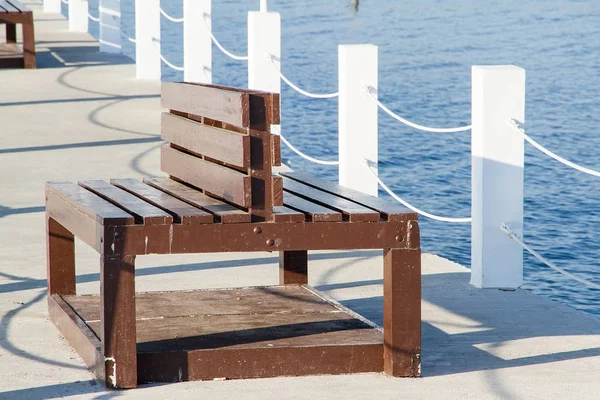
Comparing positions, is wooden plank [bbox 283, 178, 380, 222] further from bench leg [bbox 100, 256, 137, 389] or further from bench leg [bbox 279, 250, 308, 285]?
bench leg [bbox 100, 256, 137, 389]

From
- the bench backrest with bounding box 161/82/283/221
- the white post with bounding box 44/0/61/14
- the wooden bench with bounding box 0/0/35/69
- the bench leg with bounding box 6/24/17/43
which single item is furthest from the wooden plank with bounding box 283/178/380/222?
the white post with bounding box 44/0/61/14

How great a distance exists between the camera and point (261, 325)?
4.71m

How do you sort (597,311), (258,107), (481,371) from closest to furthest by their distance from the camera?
(258,107) < (481,371) < (597,311)

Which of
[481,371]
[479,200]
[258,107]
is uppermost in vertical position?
[258,107]

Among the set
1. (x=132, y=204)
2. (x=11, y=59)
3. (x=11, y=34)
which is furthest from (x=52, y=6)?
(x=132, y=204)

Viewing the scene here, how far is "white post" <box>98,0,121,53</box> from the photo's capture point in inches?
609

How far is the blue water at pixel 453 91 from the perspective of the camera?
10.7m

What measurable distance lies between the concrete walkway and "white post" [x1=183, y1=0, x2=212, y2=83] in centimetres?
228

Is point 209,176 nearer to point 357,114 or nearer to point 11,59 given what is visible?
point 357,114

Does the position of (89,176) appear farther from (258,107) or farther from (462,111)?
(462,111)

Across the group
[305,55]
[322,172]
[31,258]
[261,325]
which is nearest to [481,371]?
[261,325]

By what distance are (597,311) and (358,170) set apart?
1.99 meters

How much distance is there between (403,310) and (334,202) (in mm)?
501

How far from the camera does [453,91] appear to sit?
1814 centimetres
